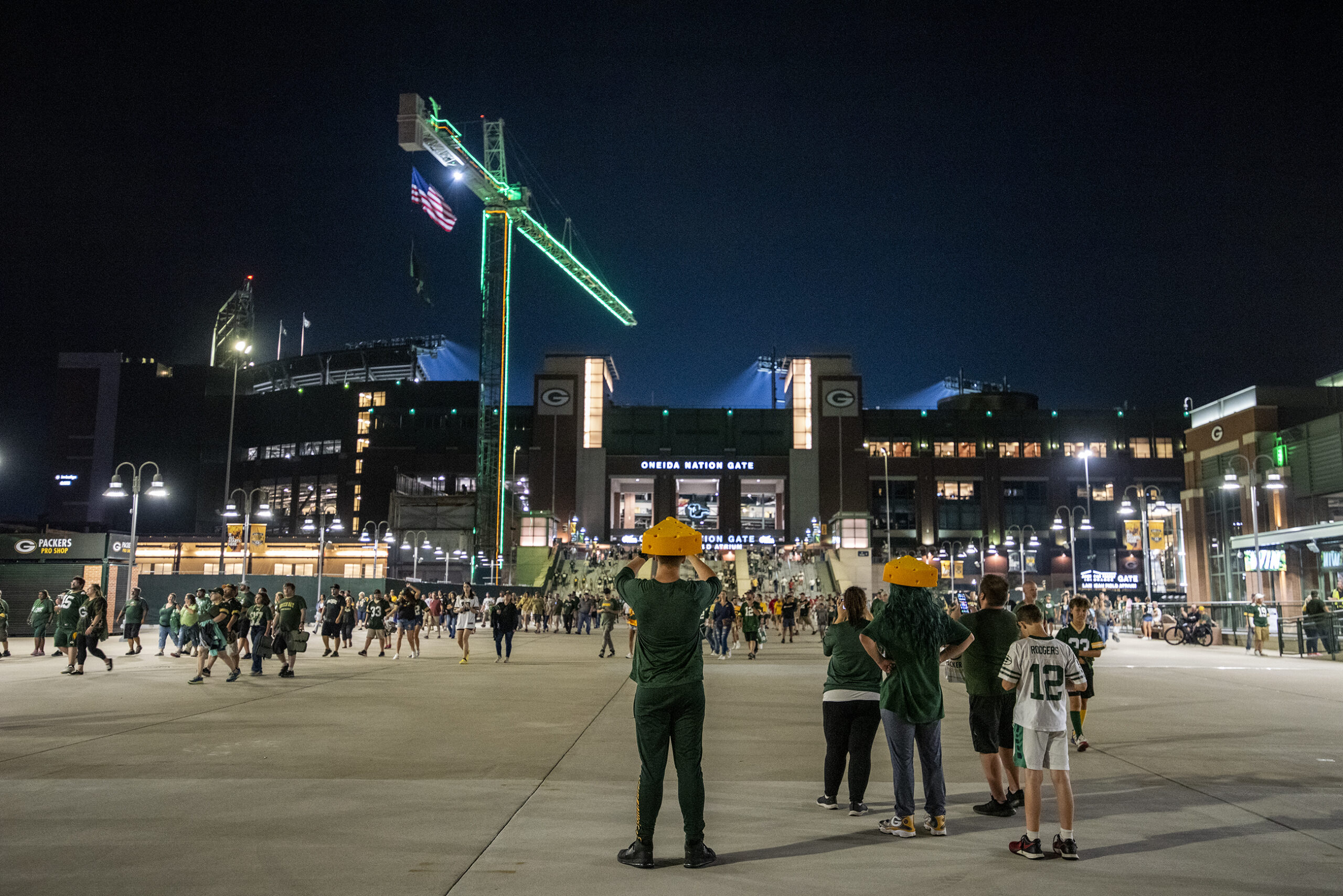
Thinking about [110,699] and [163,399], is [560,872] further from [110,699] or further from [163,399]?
[163,399]

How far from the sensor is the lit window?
86438 mm

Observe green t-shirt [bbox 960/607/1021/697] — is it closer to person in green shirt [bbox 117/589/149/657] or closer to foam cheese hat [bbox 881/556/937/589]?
foam cheese hat [bbox 881/556/937/589]

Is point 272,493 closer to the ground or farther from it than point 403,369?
closer to the ground

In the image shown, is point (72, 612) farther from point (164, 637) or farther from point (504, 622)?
point (504, 622)

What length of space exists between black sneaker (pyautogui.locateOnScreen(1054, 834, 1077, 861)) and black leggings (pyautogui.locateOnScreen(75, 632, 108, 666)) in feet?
57.5

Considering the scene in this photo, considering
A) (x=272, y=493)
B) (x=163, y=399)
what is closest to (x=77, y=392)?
(x=163, y=399)

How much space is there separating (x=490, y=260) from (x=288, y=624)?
6488cm

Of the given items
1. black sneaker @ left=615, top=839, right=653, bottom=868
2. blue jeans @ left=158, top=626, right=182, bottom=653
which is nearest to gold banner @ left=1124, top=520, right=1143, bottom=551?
blue jeans @ left=158, top=626, right=182, bottom=653

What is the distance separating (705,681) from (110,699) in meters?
9.69

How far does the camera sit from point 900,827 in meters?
6.30

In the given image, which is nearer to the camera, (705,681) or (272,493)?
(705,681)

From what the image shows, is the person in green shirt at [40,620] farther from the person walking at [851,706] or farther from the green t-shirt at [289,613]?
the person walking at [851,706]

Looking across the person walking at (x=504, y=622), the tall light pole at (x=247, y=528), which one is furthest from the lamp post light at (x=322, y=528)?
the person walking at (x=504, y=622)

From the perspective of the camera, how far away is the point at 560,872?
5324 millimetres
